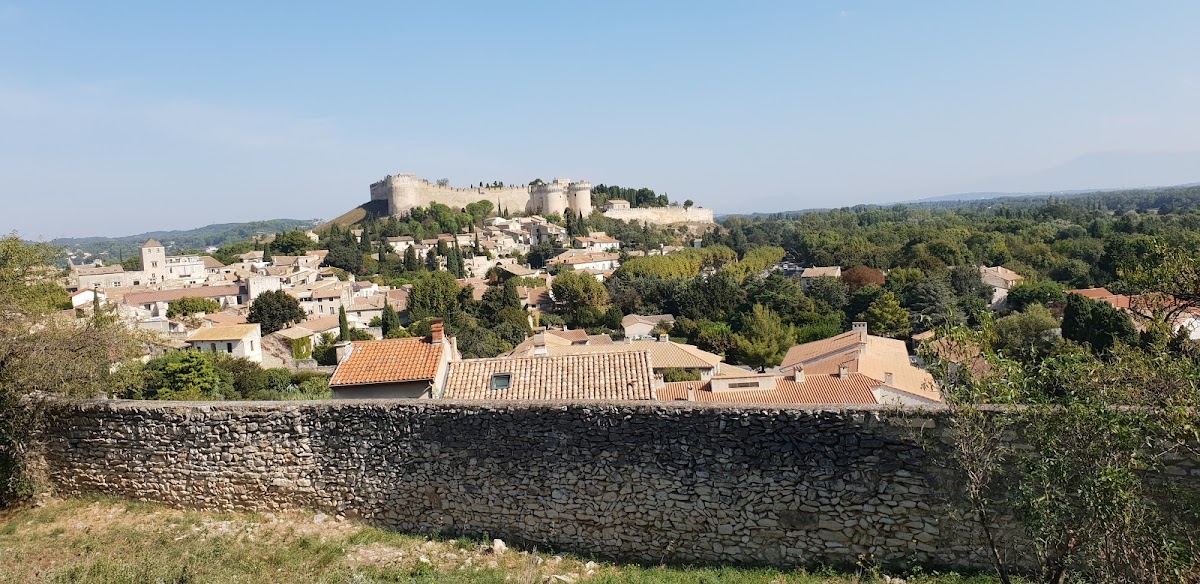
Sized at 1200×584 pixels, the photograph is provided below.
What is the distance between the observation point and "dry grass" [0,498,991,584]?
25.1 feet

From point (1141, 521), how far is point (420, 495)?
7062 mm

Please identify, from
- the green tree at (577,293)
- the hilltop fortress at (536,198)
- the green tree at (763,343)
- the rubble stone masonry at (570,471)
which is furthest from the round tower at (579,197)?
the rubble stone masonry at (570,471)

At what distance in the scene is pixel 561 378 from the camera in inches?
515

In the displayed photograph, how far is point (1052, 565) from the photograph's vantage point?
6.25 metres

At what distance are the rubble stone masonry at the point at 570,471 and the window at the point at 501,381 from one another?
14.2 ft

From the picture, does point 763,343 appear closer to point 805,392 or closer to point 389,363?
point 805,392

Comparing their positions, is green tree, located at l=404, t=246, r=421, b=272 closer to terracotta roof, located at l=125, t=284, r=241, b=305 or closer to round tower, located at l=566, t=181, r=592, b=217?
terracotta roof, located at l=125, t=284, r=241, b=305

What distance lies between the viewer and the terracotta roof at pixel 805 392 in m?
19.1

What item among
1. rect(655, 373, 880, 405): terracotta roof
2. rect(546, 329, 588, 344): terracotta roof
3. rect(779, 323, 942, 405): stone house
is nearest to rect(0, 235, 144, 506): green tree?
rect(655, 373, 880, 405): terracotta roof

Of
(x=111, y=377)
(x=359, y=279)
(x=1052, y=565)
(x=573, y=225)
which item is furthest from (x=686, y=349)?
(x=573, y=225)

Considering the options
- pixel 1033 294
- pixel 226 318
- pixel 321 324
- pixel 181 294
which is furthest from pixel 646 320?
pixel 181 294

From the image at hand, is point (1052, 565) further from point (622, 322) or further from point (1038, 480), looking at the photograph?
point (622, 322)

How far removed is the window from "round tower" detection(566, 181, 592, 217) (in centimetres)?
12866

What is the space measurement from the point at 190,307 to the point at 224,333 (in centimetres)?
2142
